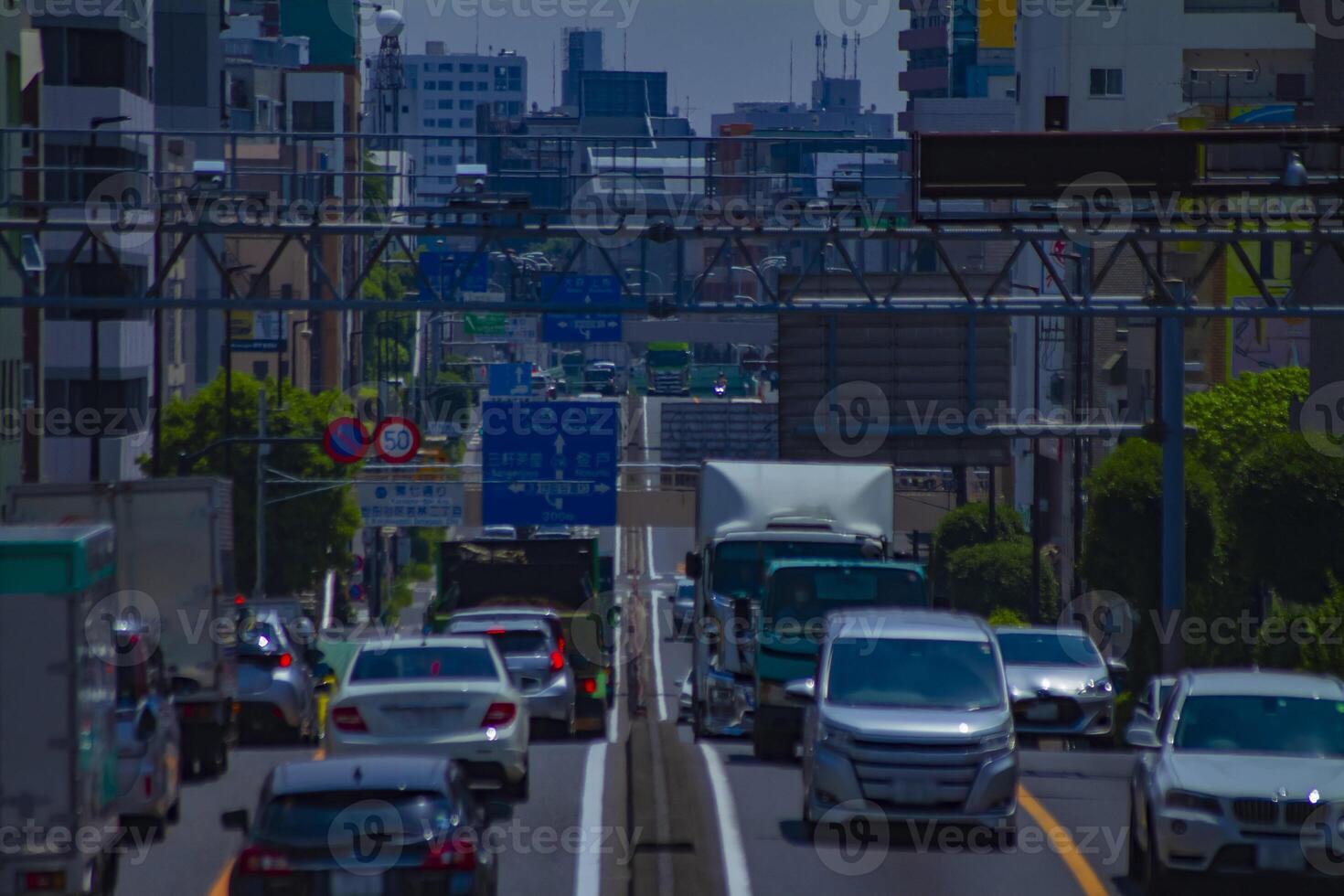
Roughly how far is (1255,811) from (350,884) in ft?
19.3

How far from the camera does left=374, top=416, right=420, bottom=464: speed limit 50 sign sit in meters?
42.3

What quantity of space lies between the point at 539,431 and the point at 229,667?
21230 millimetres

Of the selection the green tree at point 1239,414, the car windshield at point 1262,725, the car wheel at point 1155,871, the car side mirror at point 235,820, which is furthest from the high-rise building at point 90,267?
the car wheel at point 1155,871

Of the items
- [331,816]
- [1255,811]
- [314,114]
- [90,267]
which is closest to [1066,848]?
[1255,811]

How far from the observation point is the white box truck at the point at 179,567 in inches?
744

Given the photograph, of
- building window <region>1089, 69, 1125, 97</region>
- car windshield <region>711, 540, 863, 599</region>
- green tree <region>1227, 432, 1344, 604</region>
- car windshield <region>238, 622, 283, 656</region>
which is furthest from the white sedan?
building window <region>1089, 69, 1125, 97</region>

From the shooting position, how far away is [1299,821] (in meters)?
12.8

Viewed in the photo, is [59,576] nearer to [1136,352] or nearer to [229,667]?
[229,667]

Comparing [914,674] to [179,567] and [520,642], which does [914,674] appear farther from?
[520,642]

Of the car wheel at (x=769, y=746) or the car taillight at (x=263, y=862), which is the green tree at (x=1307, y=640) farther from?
the car taillight at (x=263, y=862)

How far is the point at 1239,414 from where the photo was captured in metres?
47.1

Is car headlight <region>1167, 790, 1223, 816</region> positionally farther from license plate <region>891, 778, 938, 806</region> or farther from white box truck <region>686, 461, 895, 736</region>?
white box truck <region>686, 461, 895, 736</region>

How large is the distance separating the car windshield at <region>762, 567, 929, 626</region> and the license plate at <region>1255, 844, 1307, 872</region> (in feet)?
27.6

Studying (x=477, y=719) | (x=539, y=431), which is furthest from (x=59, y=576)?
(x=539, y=431)
